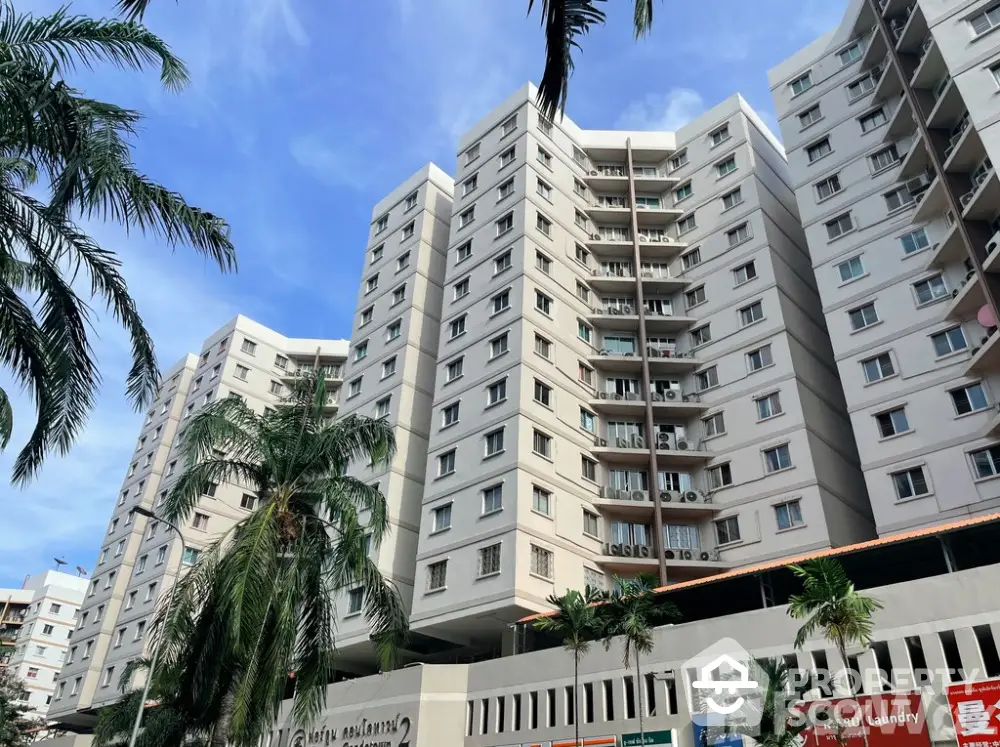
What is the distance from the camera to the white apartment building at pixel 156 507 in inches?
2229

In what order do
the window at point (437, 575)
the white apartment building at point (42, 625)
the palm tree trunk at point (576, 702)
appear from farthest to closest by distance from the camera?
the white apartment building at point (42, 625)
the window at point (437, 575)
the palm tree trunk at point (576, 702)

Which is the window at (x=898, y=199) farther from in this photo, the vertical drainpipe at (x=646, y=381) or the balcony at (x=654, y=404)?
the vertical drainpipe at (x=646, y=381)

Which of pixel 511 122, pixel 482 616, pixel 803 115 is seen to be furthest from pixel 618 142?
pixel 482 616

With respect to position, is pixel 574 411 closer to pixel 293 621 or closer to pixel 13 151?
pixel 293 621

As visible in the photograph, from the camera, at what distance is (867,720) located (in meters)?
22.2

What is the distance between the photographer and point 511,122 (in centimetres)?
5075

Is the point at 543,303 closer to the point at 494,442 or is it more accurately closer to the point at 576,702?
the point at 494,442

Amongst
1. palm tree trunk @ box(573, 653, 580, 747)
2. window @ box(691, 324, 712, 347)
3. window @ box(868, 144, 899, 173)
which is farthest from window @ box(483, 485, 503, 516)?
window @ box(868, 144, 899, 173)

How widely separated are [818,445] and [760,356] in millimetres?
5842

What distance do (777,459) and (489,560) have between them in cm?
1482

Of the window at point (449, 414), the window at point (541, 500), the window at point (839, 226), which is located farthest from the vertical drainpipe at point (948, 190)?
the window at point (449, 414)

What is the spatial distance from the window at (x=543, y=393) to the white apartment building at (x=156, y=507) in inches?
715

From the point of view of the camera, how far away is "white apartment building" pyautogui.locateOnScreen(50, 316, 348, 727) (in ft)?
186

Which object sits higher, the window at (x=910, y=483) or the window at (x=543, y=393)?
the window at (x=543, y=393)
